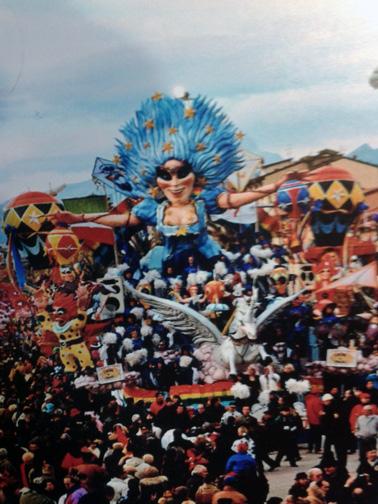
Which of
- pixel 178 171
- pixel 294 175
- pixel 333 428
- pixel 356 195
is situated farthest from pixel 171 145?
pixel 333 428

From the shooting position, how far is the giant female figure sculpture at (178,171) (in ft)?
13.0

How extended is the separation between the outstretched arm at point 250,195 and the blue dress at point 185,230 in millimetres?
33

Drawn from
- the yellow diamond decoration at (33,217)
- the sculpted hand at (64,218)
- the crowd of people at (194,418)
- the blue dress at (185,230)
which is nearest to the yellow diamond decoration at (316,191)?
the crowd of people at (194,418)

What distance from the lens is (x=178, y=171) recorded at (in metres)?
4.07

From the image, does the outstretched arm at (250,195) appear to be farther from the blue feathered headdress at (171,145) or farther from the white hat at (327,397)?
the white hat at (327,397)

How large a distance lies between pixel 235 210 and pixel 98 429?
1.33m

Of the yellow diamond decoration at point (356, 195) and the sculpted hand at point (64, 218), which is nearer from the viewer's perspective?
the yellow diamond decoration at point (356, 195)

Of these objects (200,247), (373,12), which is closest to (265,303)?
(200,247)

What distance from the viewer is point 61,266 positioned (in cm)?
427

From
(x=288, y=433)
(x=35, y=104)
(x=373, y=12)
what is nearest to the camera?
(x=373, y=12)

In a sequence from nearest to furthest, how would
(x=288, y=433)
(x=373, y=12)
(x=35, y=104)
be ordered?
(x=373, y=12), (x=288, y=433), (x=35, y=104)

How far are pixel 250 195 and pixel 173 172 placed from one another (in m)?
0.41

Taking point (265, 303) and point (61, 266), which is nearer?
point (265, 303)

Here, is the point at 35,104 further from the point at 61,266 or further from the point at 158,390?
the point at 158,390
